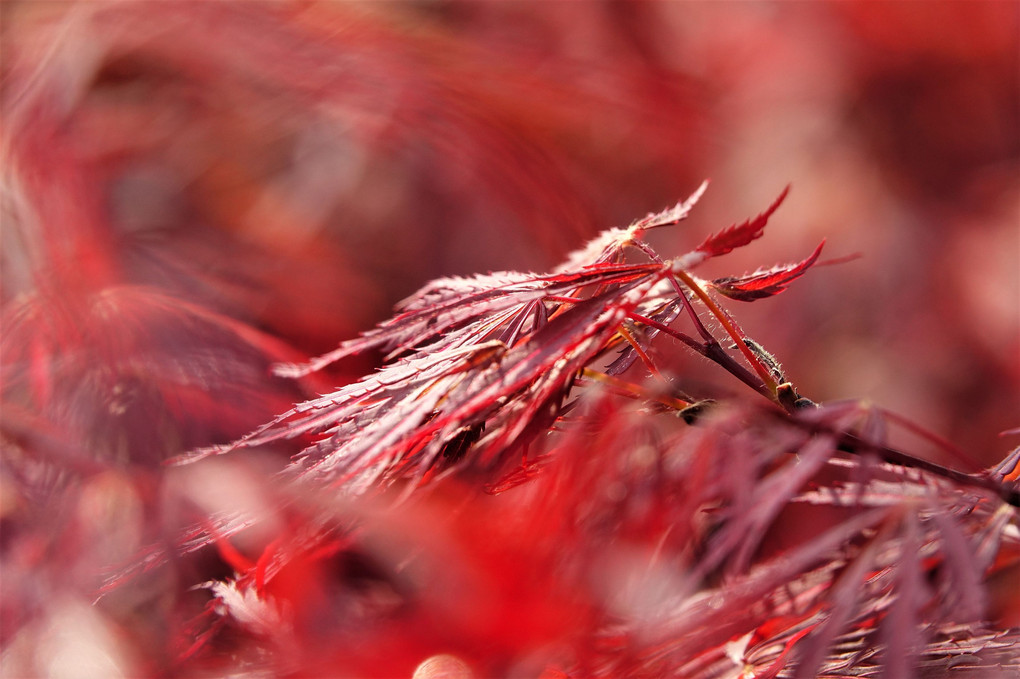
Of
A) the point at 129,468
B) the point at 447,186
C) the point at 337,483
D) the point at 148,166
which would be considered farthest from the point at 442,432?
the point at 148,166

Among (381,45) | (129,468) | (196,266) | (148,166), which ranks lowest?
(129,468)

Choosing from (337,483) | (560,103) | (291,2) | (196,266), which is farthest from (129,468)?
(560,103)

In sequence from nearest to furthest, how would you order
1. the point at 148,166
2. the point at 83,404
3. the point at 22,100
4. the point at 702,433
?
the point at 702,433 → the point at 83,404 → the point at 22,100 → the point at 148,166

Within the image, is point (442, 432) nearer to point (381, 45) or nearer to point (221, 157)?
point (381, 45)

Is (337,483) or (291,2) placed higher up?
(291,2)

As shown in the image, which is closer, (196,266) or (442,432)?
(442,432)

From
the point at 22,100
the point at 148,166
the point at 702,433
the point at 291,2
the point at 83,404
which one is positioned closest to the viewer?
the point at 702,433
